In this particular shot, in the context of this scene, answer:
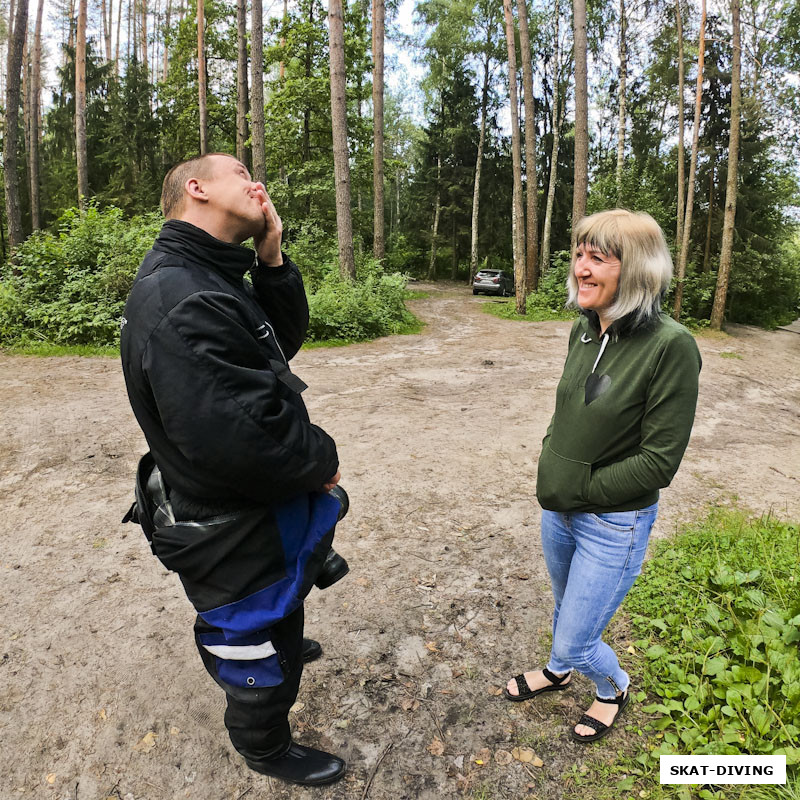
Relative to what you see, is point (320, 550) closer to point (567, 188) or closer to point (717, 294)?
point (717, 294)

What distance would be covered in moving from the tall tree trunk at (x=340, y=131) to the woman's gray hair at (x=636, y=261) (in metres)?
12.2

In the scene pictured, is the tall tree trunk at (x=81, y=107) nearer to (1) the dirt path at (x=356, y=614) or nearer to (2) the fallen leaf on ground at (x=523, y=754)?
(1) the dirt path at (x=356, y=614)

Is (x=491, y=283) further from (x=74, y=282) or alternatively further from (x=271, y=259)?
(x=271, y=259)

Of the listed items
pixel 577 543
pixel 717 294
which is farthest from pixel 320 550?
pixel 717 294

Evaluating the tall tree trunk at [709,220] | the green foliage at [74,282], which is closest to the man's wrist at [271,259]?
the green foliage at [74,282]

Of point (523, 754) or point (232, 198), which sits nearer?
point (232, 198)

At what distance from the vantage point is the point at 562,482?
2121mm

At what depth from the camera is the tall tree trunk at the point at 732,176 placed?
13656mm

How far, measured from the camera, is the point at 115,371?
8.93 meters

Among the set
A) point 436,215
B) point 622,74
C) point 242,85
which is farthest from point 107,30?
point 622,74

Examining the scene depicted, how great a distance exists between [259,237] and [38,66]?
27.5 metres

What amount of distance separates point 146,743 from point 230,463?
1729 millimetres

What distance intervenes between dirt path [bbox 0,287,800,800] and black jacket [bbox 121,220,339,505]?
148 cm

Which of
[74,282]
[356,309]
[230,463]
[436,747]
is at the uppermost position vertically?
[74,282]
